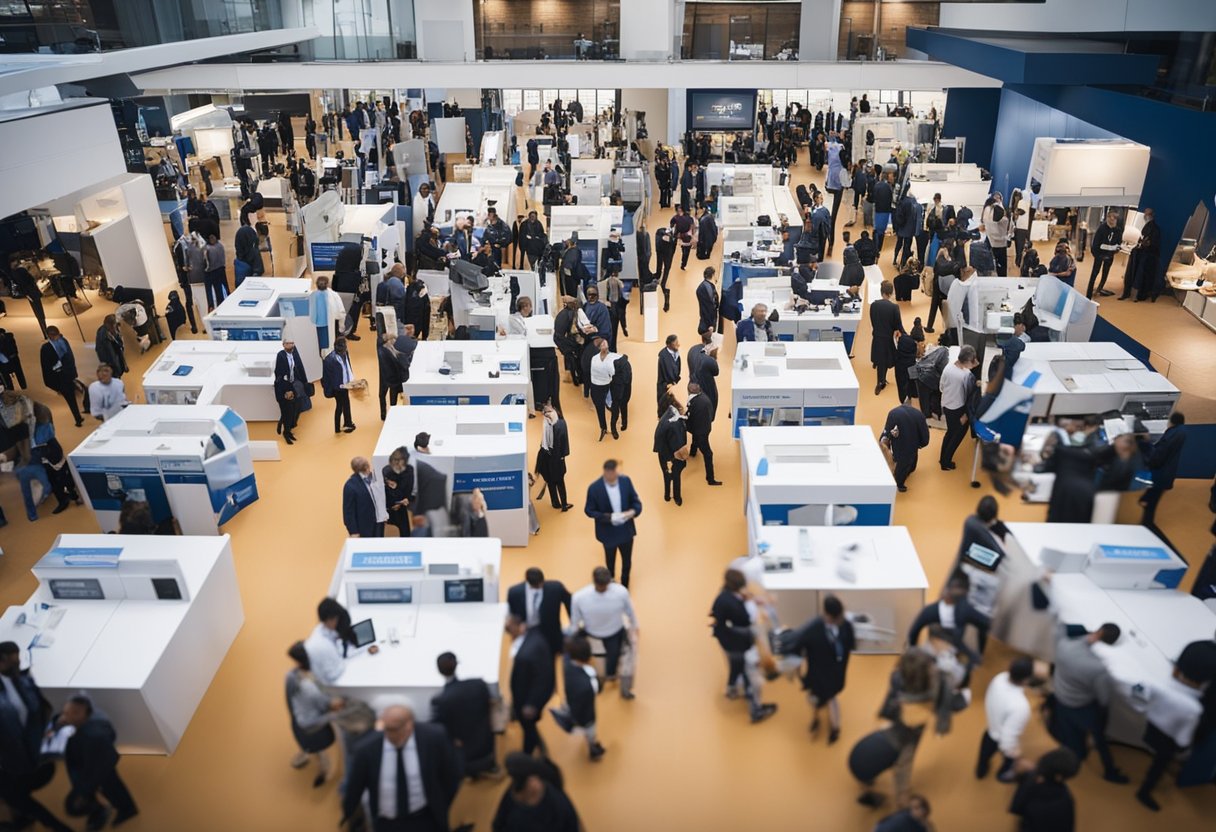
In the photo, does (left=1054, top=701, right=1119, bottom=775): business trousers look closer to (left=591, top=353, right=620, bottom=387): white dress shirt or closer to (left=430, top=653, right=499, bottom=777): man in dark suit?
(left=430, top=653, right=499, bottom=777): man in dark suit

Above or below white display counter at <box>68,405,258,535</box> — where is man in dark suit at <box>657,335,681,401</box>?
above

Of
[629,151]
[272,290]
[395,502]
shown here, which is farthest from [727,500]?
[629,151]

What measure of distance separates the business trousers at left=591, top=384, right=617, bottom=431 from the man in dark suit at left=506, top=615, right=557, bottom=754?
4.68m

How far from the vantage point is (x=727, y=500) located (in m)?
9.07

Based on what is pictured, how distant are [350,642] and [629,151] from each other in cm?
1674

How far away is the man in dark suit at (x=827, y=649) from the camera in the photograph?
5621 mm

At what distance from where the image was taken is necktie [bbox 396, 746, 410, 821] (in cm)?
482

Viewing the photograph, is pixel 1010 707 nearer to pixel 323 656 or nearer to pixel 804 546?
pixel 804 546

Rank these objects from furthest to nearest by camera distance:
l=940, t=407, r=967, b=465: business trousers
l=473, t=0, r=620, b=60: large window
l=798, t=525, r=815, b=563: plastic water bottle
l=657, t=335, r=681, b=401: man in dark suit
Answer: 1. l=473, t=0, r=620, b=60: large window
2. l=657, t=335, r=681, b=401: man in dark suit
3. l=940, t=407, r=967, b=465: business trousers
4. l=798, t=525, r=815, b=563: plastic water bottle

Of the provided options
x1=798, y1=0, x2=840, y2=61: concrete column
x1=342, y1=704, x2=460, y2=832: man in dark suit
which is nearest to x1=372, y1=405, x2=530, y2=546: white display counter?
x1=342, y1=704, x2=460, y2=832: man in dark suit

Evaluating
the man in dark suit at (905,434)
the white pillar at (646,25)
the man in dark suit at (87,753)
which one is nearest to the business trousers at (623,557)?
the man in dark suit at (905,434)

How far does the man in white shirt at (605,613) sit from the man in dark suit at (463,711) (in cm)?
79

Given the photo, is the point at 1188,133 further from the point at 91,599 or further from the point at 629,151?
the point at 91,599

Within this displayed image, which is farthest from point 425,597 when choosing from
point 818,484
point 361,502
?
point 818,484
